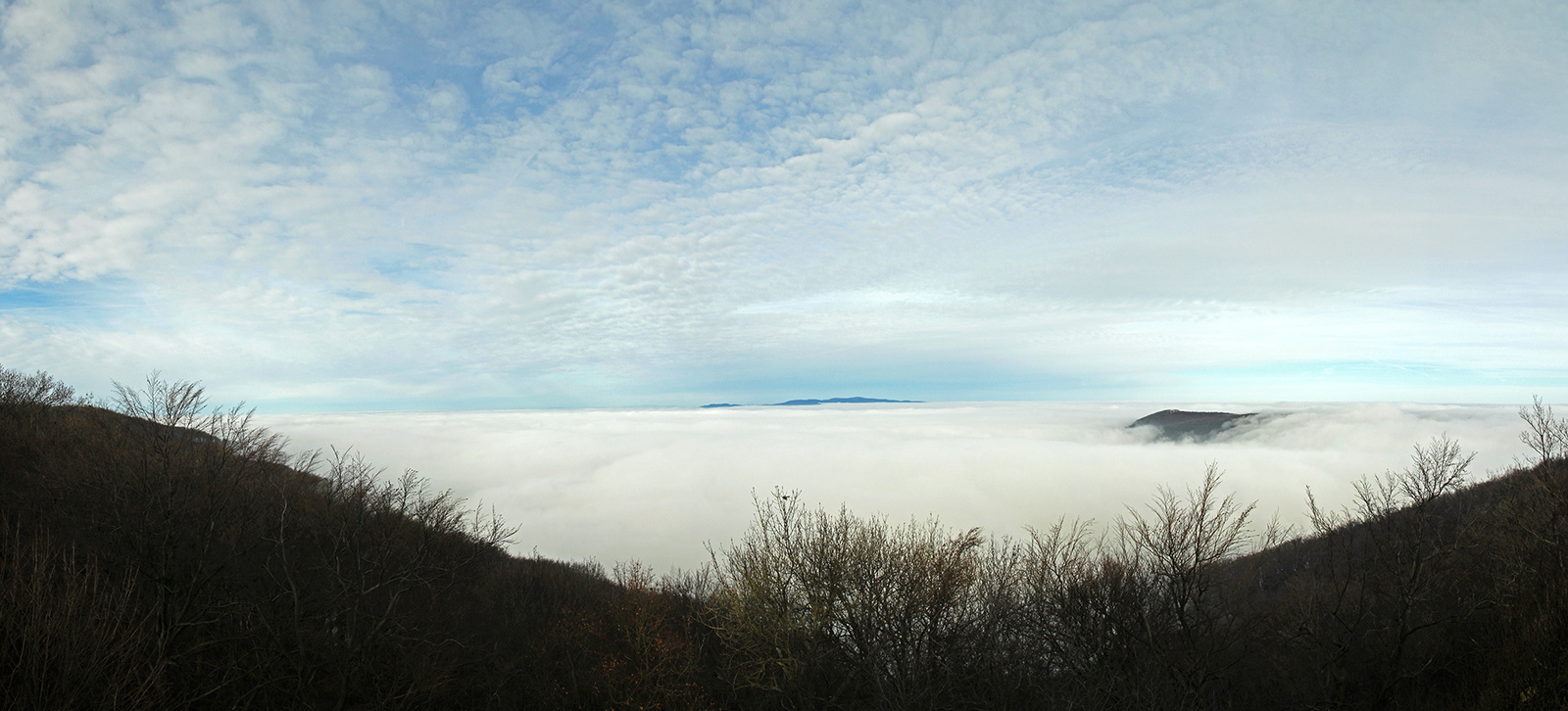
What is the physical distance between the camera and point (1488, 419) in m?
120

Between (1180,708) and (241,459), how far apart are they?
46330 mm

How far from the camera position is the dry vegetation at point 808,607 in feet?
90.3

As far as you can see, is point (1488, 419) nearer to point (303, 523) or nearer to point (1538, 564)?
point (1538, 564)

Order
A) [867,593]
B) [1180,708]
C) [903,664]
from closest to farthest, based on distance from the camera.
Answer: [1180,708] < [903,664] < [867,593]

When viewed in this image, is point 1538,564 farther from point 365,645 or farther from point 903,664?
point 365,645

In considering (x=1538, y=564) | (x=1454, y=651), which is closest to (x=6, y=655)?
(x=1538, y=564)

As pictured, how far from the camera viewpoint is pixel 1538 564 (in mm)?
31484

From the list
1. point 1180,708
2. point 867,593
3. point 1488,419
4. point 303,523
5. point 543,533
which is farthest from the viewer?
point 543,533

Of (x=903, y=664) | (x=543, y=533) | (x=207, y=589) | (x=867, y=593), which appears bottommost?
(x=543, y=533)

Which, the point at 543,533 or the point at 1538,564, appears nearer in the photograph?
the point at 1538,564

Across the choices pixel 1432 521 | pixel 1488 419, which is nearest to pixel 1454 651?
pixel 1432 521

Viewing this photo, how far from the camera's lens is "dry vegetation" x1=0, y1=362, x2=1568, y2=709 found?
27.5 m

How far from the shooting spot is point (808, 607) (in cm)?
3441

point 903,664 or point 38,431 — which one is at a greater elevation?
point 38,431
